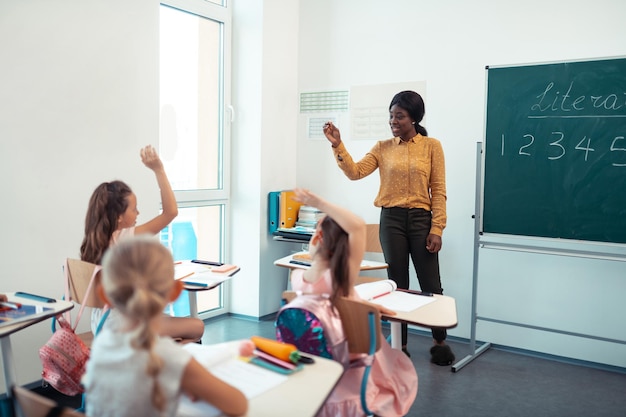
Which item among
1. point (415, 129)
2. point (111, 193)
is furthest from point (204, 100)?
point (111, 193)

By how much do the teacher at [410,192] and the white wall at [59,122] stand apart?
1.43 metres

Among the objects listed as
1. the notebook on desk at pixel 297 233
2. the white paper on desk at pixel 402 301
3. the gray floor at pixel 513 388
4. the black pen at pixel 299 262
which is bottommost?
the gray floor at pixel 513 388

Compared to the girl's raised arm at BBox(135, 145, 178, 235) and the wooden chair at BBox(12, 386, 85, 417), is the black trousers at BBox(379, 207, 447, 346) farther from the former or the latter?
the wooden chair at BBox(12, 386, 85, 417)

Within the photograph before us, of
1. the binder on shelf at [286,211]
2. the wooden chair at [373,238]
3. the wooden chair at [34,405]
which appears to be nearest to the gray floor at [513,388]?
the wooden chair at [373,238]

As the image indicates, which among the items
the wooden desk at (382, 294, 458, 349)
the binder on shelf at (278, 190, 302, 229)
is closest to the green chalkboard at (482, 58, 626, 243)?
the wooden desk at (382, 294, 458, 349)

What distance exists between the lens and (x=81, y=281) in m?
2.57

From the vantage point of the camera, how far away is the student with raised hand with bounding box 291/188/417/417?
2061mm

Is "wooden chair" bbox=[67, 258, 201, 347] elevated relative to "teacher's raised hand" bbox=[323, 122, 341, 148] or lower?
lower

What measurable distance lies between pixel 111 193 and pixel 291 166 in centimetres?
263

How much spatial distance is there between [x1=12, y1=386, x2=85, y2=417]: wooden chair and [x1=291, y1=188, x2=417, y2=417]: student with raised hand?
97 cm

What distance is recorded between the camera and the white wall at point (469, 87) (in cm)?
380

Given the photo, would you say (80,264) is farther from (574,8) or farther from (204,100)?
(574,8)

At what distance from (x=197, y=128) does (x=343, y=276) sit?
9.79ft

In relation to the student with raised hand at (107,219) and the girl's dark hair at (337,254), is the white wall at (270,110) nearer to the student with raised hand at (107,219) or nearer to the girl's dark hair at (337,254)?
the student with raised hand at (107,219)
